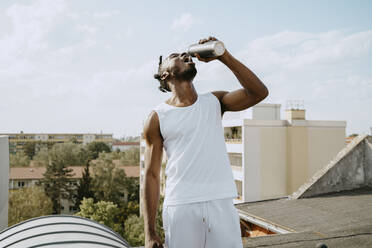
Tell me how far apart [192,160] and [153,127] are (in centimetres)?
28

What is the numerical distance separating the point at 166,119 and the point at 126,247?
1992 mm

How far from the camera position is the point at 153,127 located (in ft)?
5.64

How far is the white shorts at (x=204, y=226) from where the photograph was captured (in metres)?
1.57

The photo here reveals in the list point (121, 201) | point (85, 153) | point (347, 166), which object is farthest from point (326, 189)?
point (85, 153)

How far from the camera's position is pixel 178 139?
1677 mm

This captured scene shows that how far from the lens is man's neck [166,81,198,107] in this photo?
1764 millimetres

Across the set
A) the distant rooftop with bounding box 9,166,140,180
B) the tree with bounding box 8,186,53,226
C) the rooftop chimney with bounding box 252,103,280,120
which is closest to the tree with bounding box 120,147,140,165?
the distant rooftop with bounding box 9,166,140,180

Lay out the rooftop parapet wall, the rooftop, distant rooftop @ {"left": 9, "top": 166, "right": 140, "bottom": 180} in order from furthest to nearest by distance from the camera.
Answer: distant rooftop @ {"left": 9, "top": 166, "right": 140, "bottom": 180}
the rooftop parapet wall
the rooftop

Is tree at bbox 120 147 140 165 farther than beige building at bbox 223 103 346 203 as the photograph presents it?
Yes

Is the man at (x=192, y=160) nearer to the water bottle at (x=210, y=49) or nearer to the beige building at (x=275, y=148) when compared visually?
the water bottle at (x=210, y=49)

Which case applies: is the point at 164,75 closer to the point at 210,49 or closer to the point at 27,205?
the point at 210,49

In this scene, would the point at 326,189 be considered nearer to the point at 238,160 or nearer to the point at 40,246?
the point at 40,246

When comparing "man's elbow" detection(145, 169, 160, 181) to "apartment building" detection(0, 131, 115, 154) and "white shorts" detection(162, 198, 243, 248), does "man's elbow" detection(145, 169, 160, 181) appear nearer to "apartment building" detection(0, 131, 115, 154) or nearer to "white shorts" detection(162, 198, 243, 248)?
"white shorts" detection(162, 198, 243, 248)

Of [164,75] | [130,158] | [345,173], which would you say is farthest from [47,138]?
[164,75]
